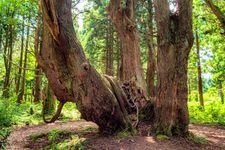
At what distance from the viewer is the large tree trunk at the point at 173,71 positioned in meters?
8.39

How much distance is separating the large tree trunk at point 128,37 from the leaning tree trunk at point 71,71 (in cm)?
296

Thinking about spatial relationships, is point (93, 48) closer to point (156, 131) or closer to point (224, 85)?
point (224, 85)

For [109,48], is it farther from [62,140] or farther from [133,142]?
[133,142]

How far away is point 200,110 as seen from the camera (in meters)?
20.2

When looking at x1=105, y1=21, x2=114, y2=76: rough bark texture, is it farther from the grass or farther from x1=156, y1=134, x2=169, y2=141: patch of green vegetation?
x1=156, y1=134, x2=169, y2=141: patch of green vegetation

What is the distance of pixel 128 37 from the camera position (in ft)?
37.1

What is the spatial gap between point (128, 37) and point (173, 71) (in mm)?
3332

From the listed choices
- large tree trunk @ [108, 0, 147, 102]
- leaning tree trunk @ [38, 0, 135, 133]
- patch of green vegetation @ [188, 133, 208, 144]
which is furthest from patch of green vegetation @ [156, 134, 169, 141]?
large tree trunk @ [108, 0, 147, 102]

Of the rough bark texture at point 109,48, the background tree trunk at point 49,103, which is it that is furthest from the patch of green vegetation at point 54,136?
the rough bark texture at point 109,48

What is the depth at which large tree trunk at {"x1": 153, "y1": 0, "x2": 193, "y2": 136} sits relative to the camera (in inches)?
330

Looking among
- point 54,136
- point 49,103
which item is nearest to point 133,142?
point 54,136

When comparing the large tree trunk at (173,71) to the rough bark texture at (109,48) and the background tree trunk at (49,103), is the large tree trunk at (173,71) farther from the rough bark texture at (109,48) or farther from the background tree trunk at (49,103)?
the rough bark texture at (109,48)

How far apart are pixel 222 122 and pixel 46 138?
824 cm

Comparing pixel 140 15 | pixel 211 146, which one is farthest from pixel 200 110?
pixel 211 146
